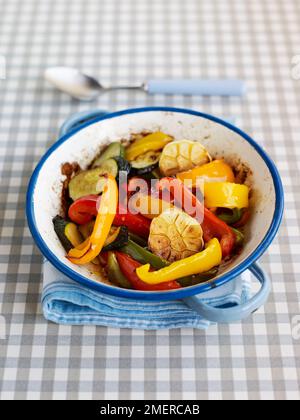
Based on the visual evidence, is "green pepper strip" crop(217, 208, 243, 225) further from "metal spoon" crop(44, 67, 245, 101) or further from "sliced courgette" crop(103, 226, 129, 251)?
"metal spoon" crop(44, 67, 245, 101)

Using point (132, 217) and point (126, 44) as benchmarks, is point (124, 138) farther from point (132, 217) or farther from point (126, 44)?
point (126, 44)

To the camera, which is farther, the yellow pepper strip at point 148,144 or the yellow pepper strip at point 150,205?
the yellow pepper strip at point 148,144

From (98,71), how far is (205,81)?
325 millimetres

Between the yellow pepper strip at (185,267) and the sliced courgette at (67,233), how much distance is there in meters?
0.17

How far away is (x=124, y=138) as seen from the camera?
1.49 m

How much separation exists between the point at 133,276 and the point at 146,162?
12.4 inches

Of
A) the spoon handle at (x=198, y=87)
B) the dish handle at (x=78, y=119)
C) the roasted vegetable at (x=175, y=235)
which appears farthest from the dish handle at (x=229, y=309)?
the spoon handle at (x=198, y=87)

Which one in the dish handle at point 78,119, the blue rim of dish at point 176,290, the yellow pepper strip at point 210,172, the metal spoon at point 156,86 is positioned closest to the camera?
the blue rim of dish at point 176,290

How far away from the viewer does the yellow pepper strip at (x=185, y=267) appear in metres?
1.17

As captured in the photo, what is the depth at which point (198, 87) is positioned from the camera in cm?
175

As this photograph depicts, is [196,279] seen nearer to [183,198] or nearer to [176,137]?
[183,198]

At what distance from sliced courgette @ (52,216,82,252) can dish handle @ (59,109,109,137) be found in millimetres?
298

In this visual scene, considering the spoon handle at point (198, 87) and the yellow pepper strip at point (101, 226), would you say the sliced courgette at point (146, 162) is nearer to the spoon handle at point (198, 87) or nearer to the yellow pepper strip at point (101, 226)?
the yellow pepper strip at point (101, 226)
